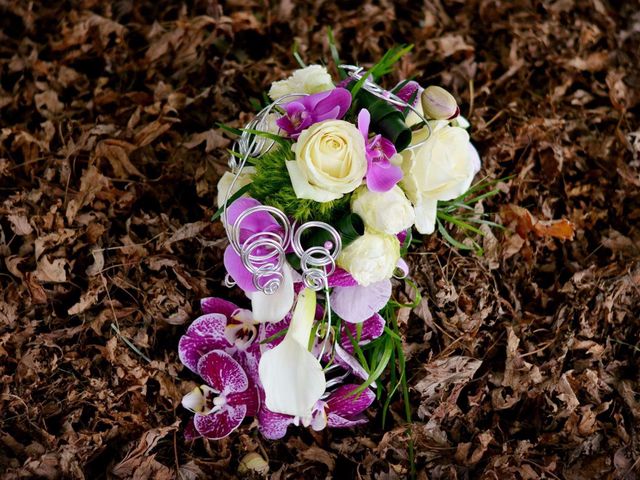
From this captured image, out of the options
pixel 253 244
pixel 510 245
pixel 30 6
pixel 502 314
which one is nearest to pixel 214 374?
pixel 253 244

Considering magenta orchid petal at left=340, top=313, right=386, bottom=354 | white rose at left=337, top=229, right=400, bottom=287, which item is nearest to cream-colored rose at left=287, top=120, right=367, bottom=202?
white rose at left=337, top=229, right=400, bottom=287

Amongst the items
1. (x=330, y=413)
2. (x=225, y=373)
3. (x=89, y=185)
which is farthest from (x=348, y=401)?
(x=89, y=185)

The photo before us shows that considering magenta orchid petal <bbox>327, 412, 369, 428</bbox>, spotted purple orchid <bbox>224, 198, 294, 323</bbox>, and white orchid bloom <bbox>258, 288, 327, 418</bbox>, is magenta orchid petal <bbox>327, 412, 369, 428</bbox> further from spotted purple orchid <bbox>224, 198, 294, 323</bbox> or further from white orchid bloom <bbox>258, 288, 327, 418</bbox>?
spotted purple orchid <bbox>224, 198, 294, 323</bbox>

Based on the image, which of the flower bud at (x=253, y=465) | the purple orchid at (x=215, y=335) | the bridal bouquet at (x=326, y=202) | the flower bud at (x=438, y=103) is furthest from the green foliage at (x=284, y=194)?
the flower bud at (x=253, y=465)

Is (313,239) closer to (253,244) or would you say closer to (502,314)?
(253,244)

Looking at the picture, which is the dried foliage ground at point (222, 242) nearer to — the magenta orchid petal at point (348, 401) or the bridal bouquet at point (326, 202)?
the magenta orchid petal at point (348, 401)
